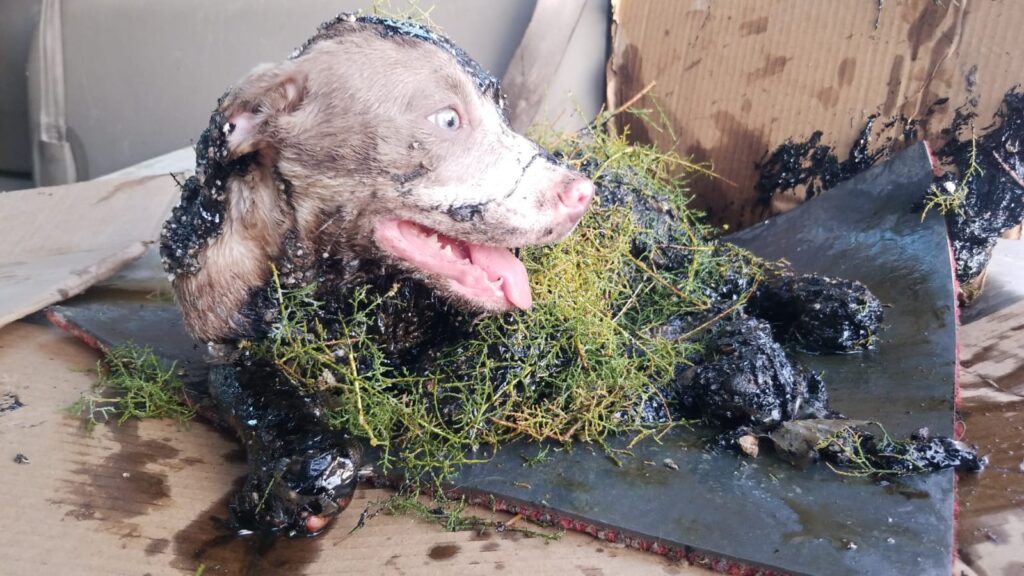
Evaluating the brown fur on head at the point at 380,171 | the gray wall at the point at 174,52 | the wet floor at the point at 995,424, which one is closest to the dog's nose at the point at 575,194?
the brown fur on head at the point at 380,171

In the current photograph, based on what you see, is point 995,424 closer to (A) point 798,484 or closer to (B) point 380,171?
(A) point 798,484

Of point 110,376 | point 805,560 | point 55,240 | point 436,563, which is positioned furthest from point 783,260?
point 55,240

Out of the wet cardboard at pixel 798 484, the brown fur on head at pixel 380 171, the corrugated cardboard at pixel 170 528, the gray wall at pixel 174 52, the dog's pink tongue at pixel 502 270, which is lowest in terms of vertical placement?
the corrugated cardboard at pixel 170 528

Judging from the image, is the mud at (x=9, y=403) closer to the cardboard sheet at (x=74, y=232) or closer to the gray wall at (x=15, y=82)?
the cardboard sheet at (x=74, y=232)

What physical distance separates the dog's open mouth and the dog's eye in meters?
0.17

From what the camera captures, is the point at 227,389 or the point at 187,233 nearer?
the point at 187,233

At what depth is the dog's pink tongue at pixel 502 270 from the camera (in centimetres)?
142

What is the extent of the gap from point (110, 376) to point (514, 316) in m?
0.98

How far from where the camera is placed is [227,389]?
5.16 feet

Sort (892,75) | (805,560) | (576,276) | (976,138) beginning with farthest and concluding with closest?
(892,75), (976,138), (576,276), (805,560)

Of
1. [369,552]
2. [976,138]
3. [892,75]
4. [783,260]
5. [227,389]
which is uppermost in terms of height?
[892,75]

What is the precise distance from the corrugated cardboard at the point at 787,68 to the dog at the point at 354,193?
1325 millimetres

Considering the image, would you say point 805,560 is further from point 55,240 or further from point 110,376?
point 55,240

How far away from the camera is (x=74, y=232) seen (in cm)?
263
